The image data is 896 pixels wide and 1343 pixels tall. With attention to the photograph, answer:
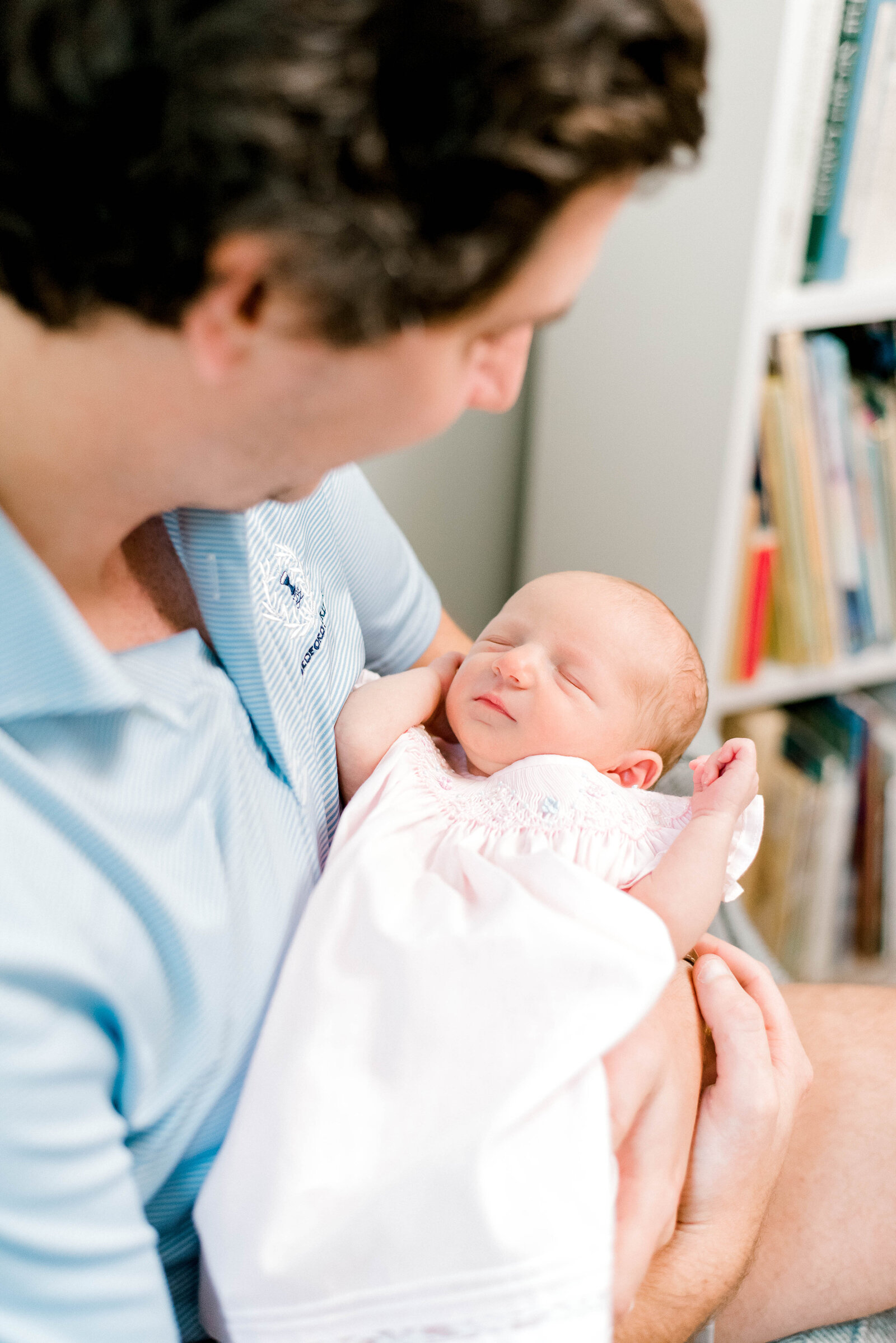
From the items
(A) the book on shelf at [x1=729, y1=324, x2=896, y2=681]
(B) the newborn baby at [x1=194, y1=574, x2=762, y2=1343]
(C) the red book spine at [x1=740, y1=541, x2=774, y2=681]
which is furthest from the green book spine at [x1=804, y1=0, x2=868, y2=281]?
(B) the newborn baby at [x1=194, y1=574, x2=762, y2=1343]

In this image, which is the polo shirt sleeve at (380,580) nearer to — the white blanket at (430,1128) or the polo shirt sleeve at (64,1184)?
the white blanket at (430,1128)

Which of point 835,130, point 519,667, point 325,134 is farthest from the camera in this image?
point 835,130

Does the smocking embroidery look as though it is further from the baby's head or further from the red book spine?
the red book spine

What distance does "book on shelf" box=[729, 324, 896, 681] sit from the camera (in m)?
1.50

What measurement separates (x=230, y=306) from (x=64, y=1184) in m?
0.48

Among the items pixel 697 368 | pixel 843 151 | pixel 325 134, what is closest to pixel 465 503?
pixel 697 368

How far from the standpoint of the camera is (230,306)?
51 centimetres

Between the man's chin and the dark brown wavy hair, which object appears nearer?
the dark brown wavy hair

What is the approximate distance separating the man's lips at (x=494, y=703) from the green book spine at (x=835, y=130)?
2.85 ft

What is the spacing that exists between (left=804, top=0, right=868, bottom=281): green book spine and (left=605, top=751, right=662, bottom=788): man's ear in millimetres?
820

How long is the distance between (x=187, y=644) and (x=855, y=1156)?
76 centimetres

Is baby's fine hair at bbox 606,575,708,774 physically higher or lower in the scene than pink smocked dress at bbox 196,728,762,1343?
higher

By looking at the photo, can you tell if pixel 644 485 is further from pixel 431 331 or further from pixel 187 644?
pixel 431 331

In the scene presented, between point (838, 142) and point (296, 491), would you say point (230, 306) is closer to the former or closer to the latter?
point (296, 491)
